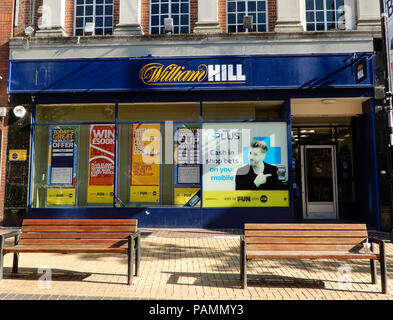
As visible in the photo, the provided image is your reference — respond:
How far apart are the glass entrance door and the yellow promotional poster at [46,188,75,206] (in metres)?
7.58

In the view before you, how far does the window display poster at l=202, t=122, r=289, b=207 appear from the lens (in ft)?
31.0

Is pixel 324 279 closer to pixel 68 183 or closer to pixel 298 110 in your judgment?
pixel 298 110

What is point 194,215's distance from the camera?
936cm

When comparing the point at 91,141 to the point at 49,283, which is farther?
the point at 91,141

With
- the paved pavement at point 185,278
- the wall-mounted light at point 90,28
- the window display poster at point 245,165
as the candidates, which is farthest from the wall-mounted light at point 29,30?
the paved pavement at point 185,278

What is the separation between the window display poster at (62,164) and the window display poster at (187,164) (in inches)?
128

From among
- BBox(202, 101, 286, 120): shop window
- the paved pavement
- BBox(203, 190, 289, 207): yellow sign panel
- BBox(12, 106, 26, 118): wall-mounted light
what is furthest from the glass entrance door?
BBox(12, 106, 26, 118): wall-mounted light

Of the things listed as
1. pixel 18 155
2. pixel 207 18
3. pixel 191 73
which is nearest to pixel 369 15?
pixel 207 18

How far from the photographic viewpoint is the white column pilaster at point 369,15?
31.1ft

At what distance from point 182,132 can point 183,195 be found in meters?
1.94

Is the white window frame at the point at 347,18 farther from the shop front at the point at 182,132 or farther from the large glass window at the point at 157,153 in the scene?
the large glass window at the point at 157,153

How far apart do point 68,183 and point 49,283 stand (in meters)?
5.70

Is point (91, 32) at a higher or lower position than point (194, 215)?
higher

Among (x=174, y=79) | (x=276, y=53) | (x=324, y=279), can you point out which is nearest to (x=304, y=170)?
(x=276, y=53)
